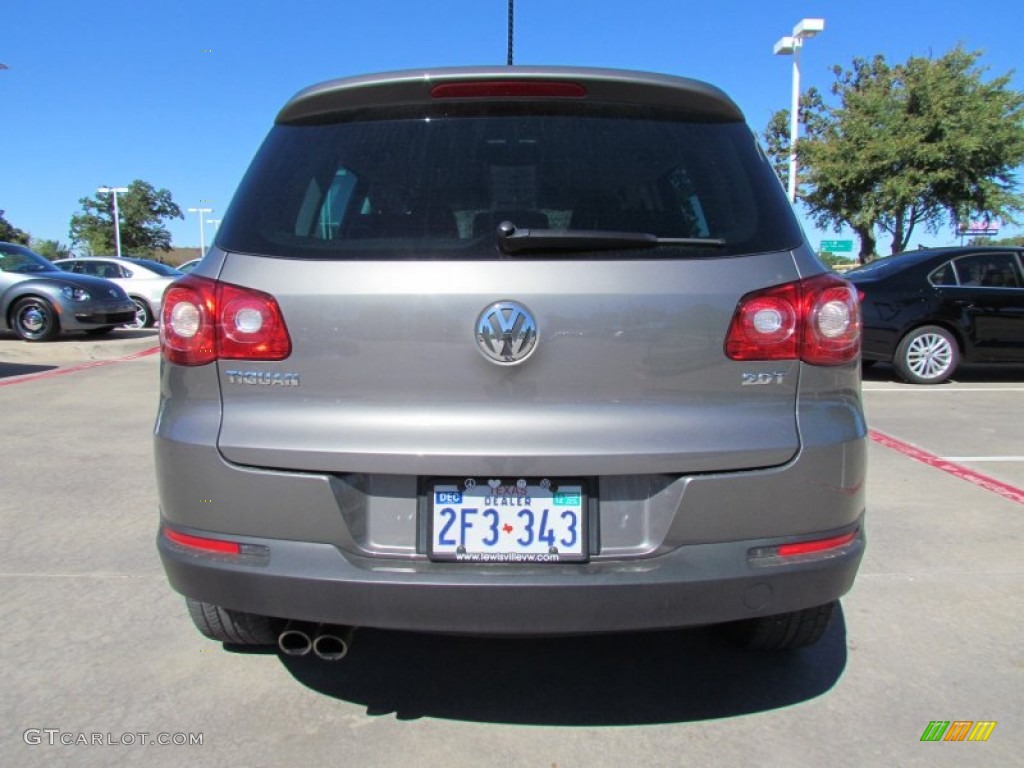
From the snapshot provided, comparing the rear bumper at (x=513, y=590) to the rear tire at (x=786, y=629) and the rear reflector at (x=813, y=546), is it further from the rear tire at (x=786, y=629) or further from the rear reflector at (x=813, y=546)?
the rear tire at (x=786, y=629)

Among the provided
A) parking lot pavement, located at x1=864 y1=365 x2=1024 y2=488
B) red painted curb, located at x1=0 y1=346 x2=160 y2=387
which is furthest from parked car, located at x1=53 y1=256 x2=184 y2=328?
parking lot pavement, located at x1=864 y1=365 x2=1024 y2=488

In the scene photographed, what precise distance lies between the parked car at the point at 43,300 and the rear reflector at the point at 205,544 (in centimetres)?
1175

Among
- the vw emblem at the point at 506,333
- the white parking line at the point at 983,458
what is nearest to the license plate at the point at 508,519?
the vw emblem at the point at 506,333

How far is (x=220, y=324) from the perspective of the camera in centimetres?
210

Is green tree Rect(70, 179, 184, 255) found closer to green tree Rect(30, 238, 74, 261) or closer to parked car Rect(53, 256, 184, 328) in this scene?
green tree Rect(30, 238, 74, 261)

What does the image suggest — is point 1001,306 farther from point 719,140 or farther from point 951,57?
point 951,57

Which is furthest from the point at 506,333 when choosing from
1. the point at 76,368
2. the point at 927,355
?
the point at 76,368

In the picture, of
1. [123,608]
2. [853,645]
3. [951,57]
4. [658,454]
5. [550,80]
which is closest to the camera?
[658,454]

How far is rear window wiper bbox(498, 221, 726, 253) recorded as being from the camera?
2.01 metres

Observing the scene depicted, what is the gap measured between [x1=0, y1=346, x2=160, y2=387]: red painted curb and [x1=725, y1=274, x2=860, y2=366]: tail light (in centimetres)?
871

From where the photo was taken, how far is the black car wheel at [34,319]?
12.2m

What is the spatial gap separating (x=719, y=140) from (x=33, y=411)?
6.78m

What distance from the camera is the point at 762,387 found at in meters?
2.06

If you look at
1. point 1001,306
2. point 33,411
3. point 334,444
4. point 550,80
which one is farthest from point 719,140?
point 1001,306
